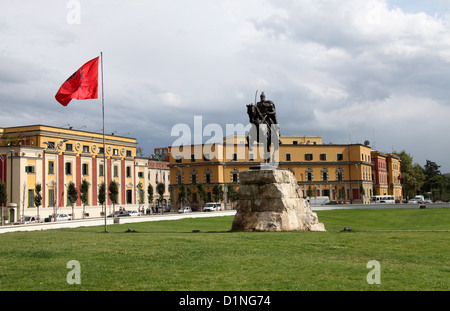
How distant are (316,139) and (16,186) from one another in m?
80.5

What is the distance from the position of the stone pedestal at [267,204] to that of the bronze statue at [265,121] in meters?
2.38

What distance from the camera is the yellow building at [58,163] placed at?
65.0 metres

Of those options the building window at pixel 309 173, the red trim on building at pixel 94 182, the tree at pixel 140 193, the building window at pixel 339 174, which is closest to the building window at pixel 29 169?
the red trim on building at pixel 94 182

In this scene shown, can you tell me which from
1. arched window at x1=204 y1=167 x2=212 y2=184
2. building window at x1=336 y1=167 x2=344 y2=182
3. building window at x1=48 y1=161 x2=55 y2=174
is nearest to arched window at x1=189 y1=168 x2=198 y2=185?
arched window at x1=204 y1=167 x2=212 y2=184

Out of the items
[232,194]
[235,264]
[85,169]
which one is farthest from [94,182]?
[235,264]

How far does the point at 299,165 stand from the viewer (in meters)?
112

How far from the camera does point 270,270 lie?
36.3ft

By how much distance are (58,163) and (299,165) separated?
190 feet

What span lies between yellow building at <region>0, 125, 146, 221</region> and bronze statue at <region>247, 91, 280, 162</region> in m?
37.1

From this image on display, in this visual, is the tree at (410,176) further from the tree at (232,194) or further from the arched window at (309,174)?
the tree at (232,194)

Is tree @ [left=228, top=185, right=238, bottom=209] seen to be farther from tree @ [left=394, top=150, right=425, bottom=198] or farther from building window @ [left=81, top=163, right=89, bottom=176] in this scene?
tree @ [left=394, top=150, right=425, bottom=198]
